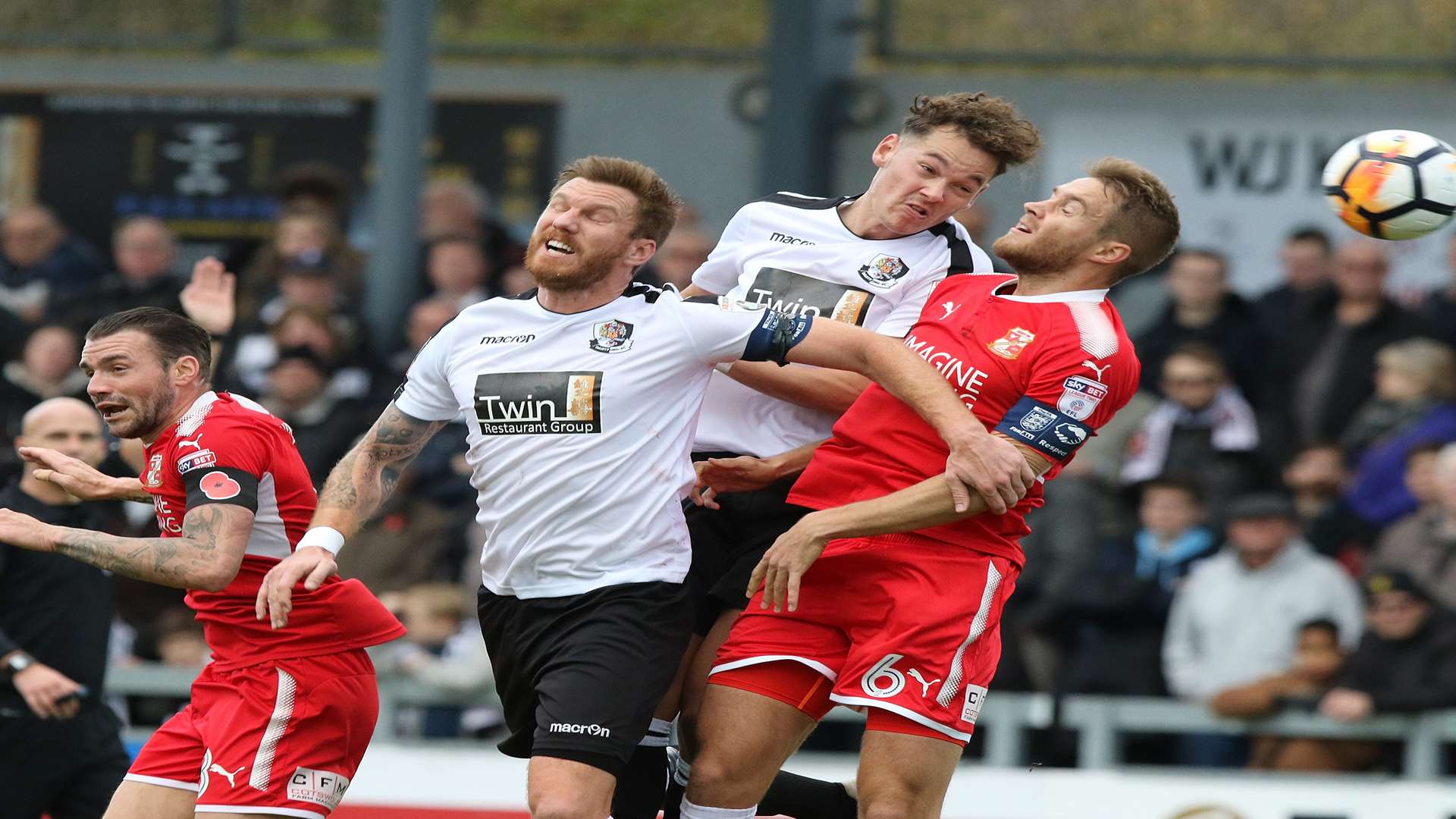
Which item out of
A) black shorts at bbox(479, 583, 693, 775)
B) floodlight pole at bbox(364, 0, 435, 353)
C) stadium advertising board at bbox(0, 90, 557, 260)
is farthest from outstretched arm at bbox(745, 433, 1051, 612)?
stadium advertising board at bbox(0, 90, 557, 260)

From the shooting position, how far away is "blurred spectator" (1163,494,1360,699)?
328 inches

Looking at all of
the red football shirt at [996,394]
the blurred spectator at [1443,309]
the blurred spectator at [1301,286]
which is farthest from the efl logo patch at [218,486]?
the blurred spectator at [1443,309]

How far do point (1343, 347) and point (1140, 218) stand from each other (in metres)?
4.25

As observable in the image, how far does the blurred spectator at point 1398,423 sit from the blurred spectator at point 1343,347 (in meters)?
0.16

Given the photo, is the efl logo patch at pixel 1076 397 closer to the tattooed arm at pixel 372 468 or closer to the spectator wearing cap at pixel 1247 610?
the tattooed arm at pixel 372 468

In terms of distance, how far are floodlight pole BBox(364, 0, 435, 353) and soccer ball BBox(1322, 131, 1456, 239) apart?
6.25 meters

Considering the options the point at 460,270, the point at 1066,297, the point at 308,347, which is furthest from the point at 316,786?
the point at 460,270

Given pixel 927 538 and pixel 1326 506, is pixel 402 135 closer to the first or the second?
pixel 1326 506

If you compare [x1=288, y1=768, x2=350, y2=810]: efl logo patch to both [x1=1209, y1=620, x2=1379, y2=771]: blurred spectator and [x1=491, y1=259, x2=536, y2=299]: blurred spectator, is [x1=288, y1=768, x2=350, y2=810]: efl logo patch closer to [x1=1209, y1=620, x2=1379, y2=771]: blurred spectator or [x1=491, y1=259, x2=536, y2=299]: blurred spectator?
[x1=1209, y1=620, x2=1379, y2=771]: blurred spectator

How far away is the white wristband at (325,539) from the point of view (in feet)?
17.5

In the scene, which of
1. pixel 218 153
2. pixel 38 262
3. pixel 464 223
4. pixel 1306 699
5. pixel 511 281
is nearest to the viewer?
pixel 1306 699

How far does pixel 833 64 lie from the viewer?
12664mm

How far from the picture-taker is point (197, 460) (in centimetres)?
552

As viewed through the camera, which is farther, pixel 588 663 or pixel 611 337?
pixel 611 337
